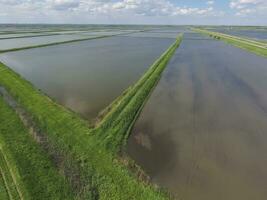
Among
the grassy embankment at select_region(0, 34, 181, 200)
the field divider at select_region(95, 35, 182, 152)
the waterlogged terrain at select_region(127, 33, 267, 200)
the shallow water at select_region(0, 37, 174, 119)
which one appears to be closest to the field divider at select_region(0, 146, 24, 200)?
the grassy embankment at select_region(0, 34, 181, 200)

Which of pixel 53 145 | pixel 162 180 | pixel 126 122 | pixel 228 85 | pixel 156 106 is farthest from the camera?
pixel 228 85

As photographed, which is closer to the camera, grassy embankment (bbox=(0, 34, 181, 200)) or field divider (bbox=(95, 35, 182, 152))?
grassy embankment (bbox=(0, 34, 181, 200))

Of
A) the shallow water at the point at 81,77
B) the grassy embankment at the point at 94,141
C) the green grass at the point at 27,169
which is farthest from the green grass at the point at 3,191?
the shallow water at the point at 81,77

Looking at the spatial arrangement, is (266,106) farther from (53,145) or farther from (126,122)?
(53,145)

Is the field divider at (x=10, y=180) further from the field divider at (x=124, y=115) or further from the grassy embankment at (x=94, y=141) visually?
the field divider at (x=124, y=115)

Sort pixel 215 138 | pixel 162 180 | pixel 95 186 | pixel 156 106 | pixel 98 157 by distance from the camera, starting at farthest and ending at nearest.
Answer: pixel 156 106 → pixel 215 138 → pixel 98 157 → pixel 162 180 → pixel 95 186

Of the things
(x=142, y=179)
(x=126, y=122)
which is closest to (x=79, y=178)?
(x=142, y=179)

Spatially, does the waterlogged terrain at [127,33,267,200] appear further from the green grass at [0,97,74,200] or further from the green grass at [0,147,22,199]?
the green grass at [0,147,22,199]
